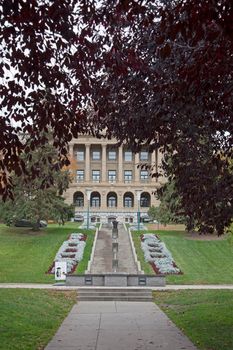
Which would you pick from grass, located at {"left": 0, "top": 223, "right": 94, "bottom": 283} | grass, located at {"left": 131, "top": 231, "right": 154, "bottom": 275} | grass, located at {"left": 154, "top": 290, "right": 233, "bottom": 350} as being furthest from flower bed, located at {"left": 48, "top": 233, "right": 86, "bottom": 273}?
grass, located at {"left": 154, "top": 290, "right": 233, "bottom": 350}

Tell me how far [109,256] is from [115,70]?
30.5m

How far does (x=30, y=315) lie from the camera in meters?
14.2

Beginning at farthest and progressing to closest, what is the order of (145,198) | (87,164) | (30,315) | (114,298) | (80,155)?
(80,155) < (87,164) < (145,198) < (114,298) < (30,315)

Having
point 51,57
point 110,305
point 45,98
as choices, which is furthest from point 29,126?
point 110,305

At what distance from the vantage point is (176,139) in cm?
976

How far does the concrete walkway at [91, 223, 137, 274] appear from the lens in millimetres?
30516

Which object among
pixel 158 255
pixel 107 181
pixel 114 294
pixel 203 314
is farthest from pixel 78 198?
pixel 203 314

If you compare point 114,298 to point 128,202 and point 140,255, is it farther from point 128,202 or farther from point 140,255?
point 128,202

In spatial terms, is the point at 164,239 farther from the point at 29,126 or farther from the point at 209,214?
the point at 29,126

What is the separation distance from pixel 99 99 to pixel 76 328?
268 inches

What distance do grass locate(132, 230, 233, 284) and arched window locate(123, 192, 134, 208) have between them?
55350 millimetres

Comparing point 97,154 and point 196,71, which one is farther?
point 97,154

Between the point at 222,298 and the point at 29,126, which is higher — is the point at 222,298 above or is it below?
below

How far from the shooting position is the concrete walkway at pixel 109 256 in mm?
30516
